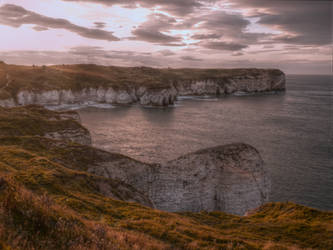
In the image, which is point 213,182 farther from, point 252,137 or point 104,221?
point 252,137

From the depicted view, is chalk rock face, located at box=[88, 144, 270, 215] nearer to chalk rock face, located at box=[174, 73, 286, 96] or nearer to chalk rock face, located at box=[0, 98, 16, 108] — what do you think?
chalk rock face, located at box=[0, 98, 16, 108]

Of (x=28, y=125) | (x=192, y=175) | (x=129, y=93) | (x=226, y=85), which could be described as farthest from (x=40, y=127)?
(x=226, y=85)

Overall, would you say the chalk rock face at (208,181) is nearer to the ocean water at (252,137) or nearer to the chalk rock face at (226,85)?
the ocean water at (252,137)

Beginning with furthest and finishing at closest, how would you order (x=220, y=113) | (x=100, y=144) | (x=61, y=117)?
1. (x=220, y=113)
2. (x=100, y=144)
3. (x=61, y=117)

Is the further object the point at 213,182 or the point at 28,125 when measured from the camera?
the point at 28,125

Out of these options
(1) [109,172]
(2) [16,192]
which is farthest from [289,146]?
(2) [16,192]

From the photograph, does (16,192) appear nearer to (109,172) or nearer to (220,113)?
(109,172)

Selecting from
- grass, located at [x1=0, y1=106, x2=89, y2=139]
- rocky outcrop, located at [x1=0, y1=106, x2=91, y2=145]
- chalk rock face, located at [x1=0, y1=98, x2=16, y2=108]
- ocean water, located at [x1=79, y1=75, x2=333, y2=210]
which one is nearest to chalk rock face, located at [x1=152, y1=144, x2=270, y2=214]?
ocean water, located at [x1=79, y1=75, x2=333, y2=210]
